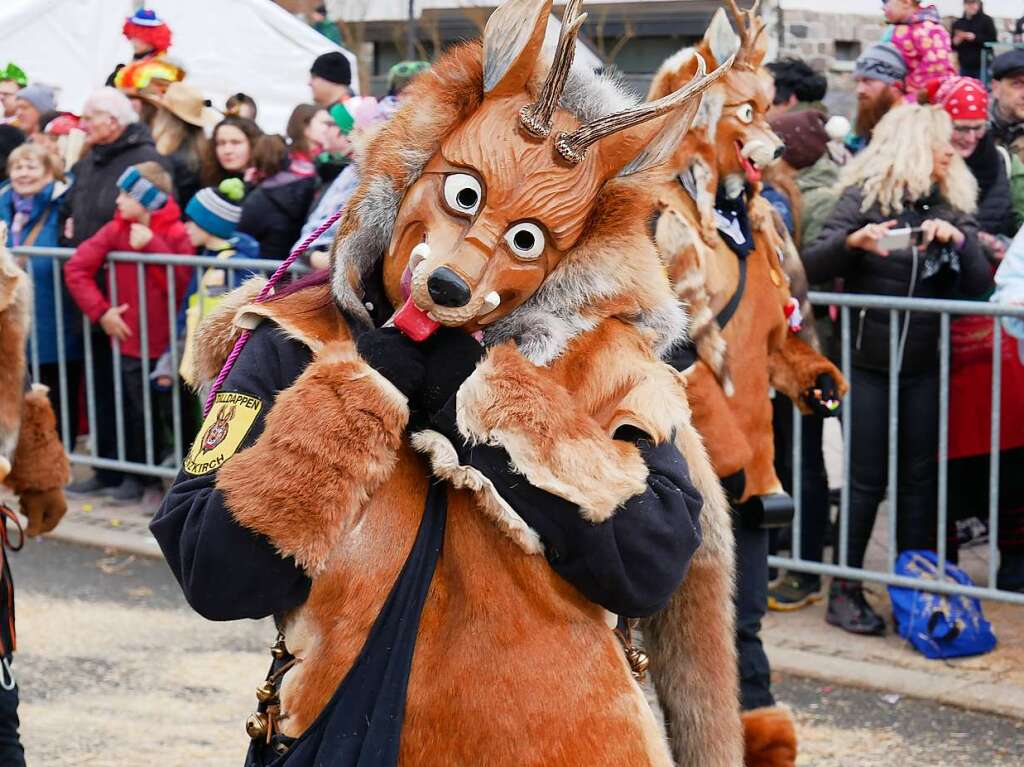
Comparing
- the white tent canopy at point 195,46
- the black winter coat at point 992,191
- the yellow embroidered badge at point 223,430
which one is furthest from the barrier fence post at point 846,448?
the white tent canopy at point 195,46

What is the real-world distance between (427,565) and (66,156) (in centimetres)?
922

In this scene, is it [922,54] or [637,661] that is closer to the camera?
[637,661]

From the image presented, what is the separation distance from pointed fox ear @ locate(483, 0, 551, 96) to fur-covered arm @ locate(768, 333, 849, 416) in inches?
104

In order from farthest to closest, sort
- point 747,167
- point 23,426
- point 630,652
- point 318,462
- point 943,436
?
point 943,436, point 747,167, point 23,426, point 630,652, point 318,462

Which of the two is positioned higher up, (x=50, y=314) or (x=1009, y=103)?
(x=1009, y=103)

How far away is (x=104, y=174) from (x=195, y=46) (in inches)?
166

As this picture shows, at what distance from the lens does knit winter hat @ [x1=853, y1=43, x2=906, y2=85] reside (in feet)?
25.0

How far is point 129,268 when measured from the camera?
798cm

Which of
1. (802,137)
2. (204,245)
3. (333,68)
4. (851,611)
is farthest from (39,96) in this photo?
(851,611)

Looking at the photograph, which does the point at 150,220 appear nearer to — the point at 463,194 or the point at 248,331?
the point at 248,331

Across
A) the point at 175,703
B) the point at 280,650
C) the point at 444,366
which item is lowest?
the point at 175,703

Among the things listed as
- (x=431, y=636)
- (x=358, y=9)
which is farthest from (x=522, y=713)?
(x=358, y=9)

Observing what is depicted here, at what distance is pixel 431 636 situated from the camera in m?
2.30

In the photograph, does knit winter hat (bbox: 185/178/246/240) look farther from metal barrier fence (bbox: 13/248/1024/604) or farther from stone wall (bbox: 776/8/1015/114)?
stone wall (bbox: 776/8/1015/114)
